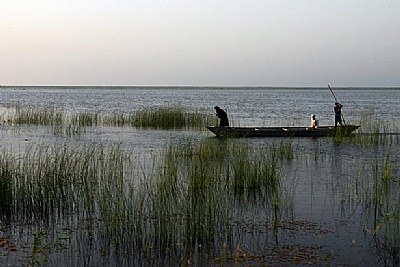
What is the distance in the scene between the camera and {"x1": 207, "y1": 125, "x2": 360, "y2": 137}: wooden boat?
2642 cm

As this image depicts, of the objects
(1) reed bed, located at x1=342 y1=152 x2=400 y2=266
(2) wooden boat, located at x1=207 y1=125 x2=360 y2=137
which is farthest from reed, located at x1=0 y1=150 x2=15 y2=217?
(2) wooden boat, located at x1=207 y1=125 x2=360 y2=137

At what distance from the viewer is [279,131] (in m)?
27.4

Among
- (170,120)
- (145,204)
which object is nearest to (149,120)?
(170,120)

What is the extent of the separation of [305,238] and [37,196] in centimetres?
495

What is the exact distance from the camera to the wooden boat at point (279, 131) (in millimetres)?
26422

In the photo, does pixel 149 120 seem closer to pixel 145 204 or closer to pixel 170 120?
pixel 170 120

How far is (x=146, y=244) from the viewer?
8.94 m

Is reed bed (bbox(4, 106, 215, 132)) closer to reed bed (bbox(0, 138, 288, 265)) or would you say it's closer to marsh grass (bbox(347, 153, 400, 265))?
marsh grass (bbox(347, 153, 400, 265))

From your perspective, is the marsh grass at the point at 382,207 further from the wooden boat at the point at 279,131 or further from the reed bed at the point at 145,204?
the wooden boat at the point at 279,131

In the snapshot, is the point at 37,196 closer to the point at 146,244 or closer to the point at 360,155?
the point at 146,244

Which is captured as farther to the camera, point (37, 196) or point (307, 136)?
point (307, 136)

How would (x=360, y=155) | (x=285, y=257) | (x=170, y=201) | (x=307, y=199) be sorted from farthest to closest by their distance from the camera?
(x=360, y=155) → (x=307, y=199) → (x=170, y=201) → (x=285, y=257)

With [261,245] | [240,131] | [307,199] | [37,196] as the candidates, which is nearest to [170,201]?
[261,245]

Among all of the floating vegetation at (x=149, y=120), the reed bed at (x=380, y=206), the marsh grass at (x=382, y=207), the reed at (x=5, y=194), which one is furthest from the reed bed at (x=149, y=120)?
the reed at (x=5, y=194)
